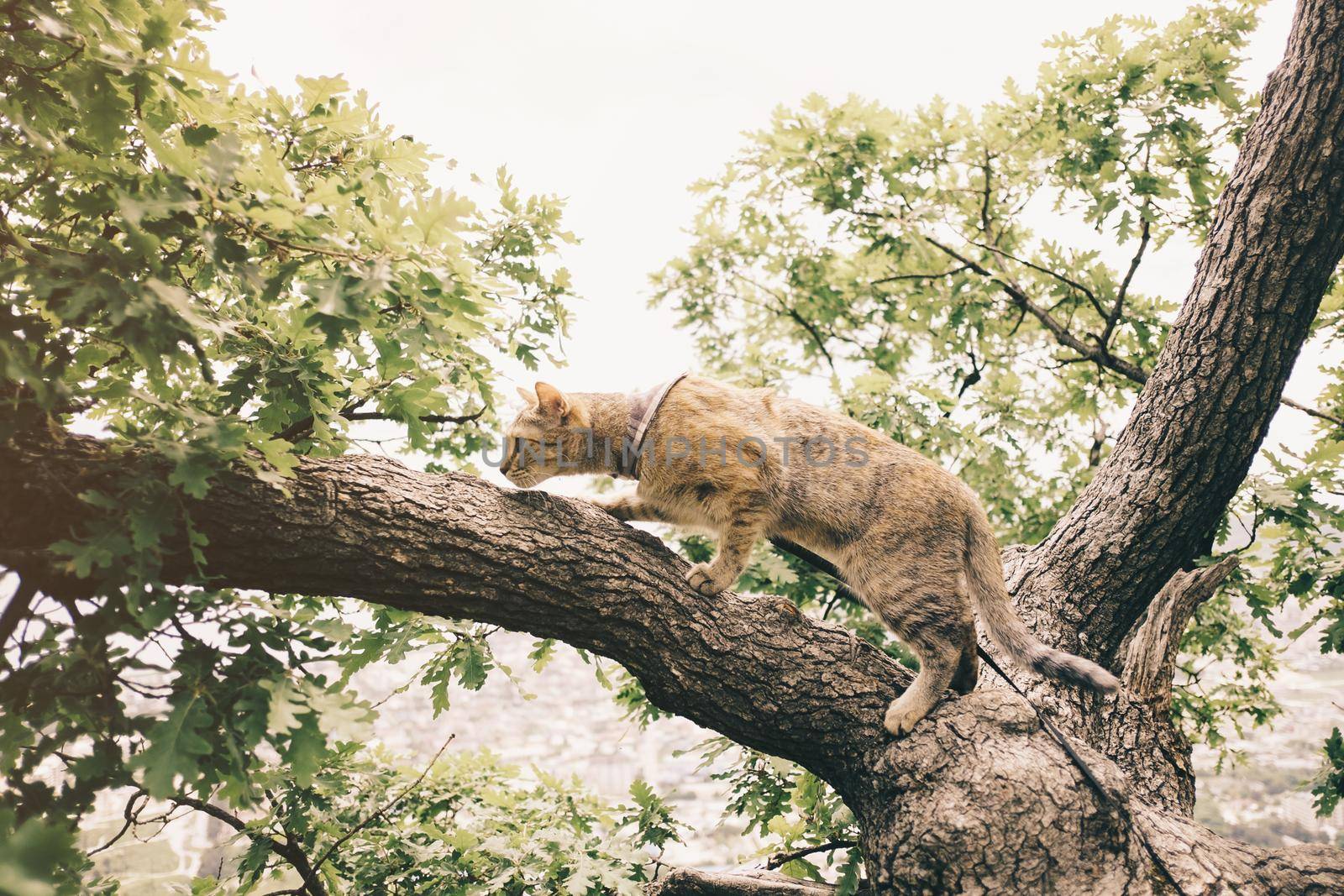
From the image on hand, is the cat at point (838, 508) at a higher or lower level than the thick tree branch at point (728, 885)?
higher

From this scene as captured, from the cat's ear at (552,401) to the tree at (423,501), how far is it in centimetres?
28

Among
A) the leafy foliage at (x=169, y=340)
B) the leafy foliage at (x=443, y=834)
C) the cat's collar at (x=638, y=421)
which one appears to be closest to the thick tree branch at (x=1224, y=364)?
the cat's collar at (x=638, y=421)

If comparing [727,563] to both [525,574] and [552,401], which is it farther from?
[552,401]

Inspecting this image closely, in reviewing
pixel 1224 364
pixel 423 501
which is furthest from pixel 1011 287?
pixel 423 501

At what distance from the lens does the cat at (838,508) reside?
10.3 feet

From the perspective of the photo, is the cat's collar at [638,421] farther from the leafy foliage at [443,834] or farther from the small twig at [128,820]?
the small twig at [128,820]

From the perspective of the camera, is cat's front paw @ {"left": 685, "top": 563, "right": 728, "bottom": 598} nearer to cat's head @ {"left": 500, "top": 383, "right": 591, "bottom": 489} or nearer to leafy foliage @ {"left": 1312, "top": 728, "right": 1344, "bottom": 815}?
cat's head @ {"left": 500, "top": 383, "right": 591, "bottom": 489}

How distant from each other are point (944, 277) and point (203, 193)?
570cm

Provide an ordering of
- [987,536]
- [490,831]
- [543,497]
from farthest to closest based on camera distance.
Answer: [490,831] → [987,536] → [543,497]

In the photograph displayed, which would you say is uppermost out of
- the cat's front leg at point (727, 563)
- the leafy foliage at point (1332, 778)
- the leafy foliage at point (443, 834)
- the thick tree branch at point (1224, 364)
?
the thick tree branch at point (1224, 364)

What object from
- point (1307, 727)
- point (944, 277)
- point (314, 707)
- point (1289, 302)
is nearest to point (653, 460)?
point (314, 707)

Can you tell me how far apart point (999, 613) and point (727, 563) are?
121 cm

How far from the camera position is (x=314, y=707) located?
195 centimetres

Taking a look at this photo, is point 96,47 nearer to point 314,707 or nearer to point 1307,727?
point 314,707
